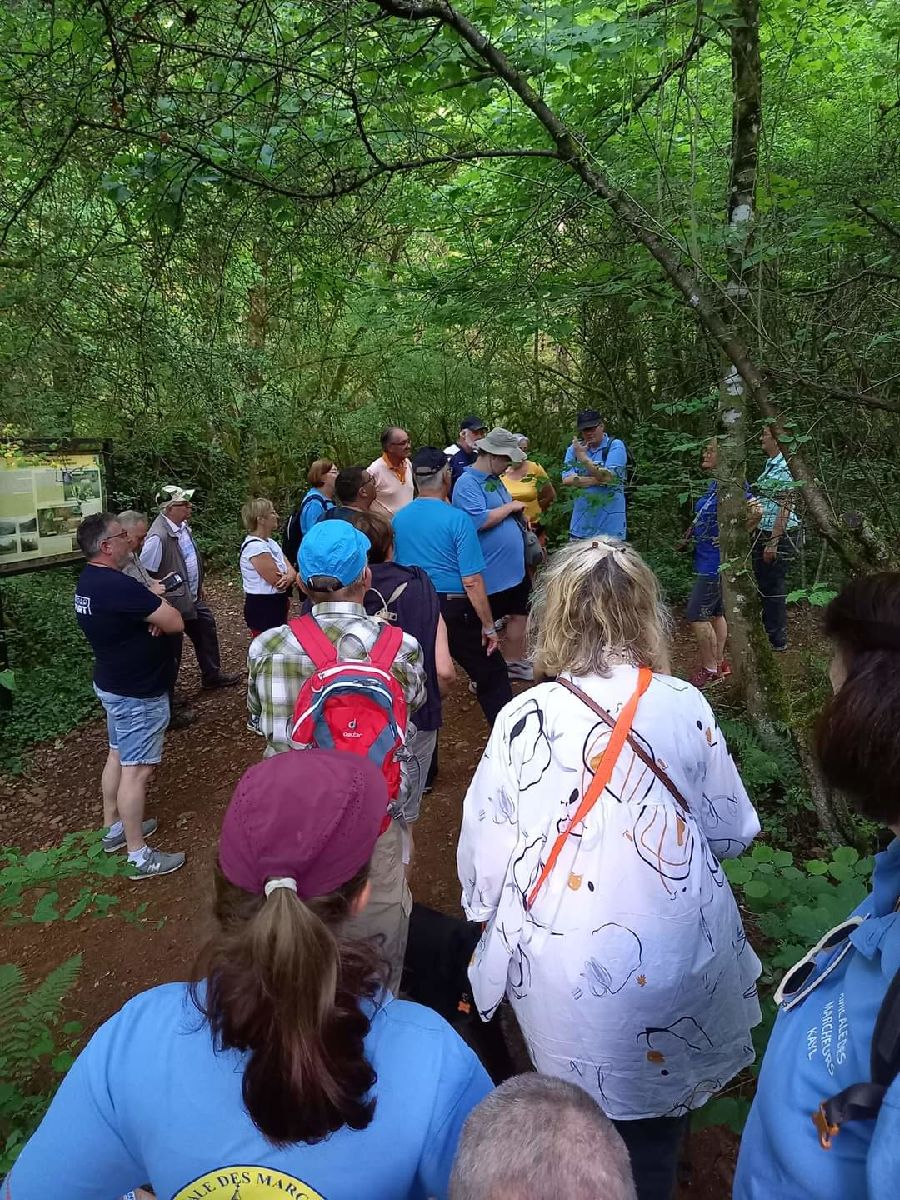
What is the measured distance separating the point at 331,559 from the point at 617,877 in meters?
1.46

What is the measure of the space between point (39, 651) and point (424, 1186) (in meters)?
7.17

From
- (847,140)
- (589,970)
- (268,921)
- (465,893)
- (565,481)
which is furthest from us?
(847,140)

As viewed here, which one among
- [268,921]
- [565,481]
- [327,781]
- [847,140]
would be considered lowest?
[268,921]

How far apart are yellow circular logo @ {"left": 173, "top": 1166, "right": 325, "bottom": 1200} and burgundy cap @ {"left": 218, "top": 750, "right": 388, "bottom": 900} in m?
0.35

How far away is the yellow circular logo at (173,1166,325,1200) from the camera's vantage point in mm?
927

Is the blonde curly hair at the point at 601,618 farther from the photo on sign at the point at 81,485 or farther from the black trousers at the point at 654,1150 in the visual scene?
the photo on sign at the point at 81,485

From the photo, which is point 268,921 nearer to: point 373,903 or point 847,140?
point 373,903

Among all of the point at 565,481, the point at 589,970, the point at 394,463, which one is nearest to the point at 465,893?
the point at 589,970

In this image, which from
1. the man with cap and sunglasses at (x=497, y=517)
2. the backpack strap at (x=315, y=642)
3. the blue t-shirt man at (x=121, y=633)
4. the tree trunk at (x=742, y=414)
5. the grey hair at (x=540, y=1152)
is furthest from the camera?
the man with cap and sunglasses at (x=497, y=517)

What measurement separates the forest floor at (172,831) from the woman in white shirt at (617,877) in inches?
35.1

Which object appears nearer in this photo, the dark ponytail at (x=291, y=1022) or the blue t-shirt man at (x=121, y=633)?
the dark ponytail at (x=291, y=1022)

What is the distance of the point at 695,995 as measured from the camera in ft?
4.88

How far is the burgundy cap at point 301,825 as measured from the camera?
3.58ft

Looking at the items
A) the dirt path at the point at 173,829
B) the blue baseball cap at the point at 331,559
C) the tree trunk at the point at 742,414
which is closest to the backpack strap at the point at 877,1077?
the dirt path at the point at 173,829
